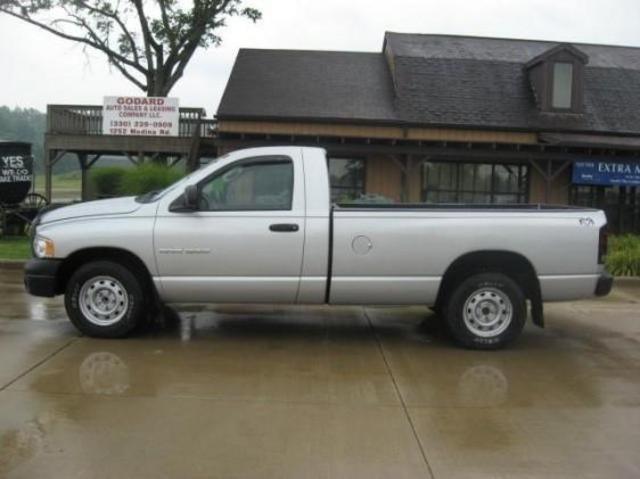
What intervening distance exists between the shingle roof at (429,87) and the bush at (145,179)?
3539 millimetres

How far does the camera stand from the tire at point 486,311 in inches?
283

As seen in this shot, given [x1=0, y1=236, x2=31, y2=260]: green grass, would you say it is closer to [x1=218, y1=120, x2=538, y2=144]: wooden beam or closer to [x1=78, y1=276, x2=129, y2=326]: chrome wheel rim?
[x1=218, y1=120, x2=538, y2=144]: wooden beam

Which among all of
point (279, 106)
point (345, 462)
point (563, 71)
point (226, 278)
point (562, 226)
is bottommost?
point (345, 462)

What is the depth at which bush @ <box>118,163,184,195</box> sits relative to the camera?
15477 mm

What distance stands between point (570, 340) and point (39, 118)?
75.5 m

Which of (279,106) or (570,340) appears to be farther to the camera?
(279,106)

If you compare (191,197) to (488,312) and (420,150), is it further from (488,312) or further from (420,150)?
(420,150)

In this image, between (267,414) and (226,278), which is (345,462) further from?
(226,278)

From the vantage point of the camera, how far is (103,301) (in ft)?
23.8

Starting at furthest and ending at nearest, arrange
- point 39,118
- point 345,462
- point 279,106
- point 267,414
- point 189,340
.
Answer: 1. point 39,118
2. point 279,106
3. point 189,340
4. point 267,414
5. point 345,462

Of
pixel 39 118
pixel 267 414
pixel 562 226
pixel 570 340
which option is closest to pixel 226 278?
pixel 267 414

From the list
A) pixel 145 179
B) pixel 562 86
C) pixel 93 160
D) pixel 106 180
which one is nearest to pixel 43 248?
pixel 145 179

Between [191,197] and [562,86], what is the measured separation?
1641 centimetres

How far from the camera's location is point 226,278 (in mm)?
7008
